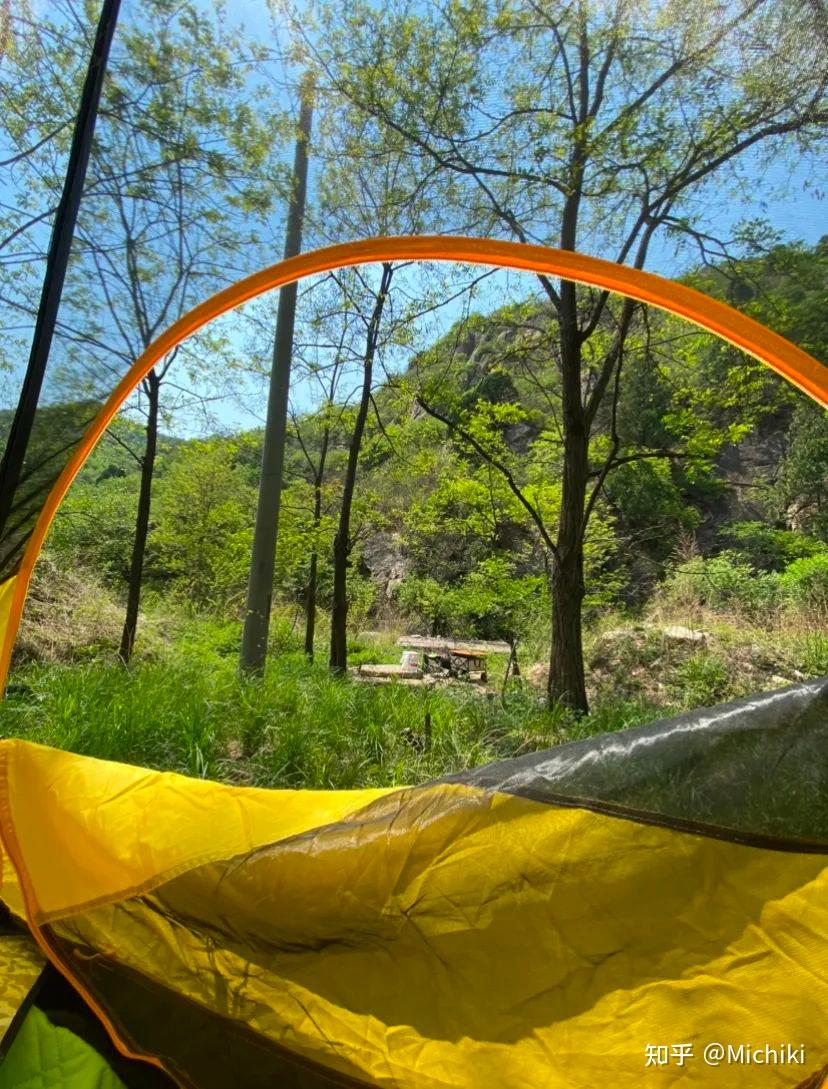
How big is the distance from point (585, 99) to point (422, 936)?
1566 mm

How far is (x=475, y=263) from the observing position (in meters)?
1.02

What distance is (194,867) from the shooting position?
0.91 m

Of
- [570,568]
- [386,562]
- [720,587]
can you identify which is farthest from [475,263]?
[386,562]

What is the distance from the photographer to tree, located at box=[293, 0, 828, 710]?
3.41 ft

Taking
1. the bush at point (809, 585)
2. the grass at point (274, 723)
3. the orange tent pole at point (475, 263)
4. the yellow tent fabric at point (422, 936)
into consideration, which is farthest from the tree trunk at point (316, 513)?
the bush at point (809, 585)

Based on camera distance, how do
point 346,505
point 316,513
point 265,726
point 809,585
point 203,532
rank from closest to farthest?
1. point 265,726
2. point 346,505
3. point 316,513
4. point 203,532
5. point 809,585

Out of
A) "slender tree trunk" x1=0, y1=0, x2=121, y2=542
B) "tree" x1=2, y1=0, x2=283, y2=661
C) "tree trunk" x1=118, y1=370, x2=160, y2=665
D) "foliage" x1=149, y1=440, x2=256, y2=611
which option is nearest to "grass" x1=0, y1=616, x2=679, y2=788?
"tree trunk" x1=118, y1=370, x2=160, y2=665

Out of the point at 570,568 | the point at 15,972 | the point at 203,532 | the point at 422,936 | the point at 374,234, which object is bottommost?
the point at 15,972

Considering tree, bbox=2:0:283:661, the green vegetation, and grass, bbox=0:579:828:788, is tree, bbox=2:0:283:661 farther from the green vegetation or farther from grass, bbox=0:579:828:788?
grass, bbox=0:579:828:788

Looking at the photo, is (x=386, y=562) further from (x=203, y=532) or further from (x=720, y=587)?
(x=720, y=587)

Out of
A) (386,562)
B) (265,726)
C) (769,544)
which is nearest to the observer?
(265,726)

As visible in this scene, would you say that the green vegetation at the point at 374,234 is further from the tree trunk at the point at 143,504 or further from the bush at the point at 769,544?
the bush at the point at 769,544

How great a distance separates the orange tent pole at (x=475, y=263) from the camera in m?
0.82

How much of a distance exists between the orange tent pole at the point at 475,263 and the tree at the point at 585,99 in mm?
224
